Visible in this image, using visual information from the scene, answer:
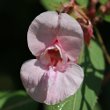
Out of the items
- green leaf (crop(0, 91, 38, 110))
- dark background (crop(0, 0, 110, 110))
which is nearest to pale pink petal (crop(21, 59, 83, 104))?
green leaf (crop(0, 91, 38, 110))

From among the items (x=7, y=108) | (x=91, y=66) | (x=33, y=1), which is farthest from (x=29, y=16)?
(x=91, y=66)

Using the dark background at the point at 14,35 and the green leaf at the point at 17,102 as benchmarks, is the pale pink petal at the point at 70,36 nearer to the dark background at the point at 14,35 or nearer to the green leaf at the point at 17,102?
the green leaf at the point at 17,102

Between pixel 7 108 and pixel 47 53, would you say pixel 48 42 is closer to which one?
pixel 47 53

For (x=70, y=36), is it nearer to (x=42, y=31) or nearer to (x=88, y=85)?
(x=42, y=31)

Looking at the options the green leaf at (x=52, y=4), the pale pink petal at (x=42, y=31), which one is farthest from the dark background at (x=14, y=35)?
the pale pink petal at (x=42, y=31)

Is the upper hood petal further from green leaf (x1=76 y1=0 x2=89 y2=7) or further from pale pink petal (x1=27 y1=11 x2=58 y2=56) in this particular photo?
green leaf (x1=76 y1=0 x2=89 y2=7)

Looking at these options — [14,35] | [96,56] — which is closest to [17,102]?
[96,56]

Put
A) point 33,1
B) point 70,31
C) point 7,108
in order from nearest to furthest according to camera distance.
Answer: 1. point 70,31
2. point 7,108
3. point 33,1
